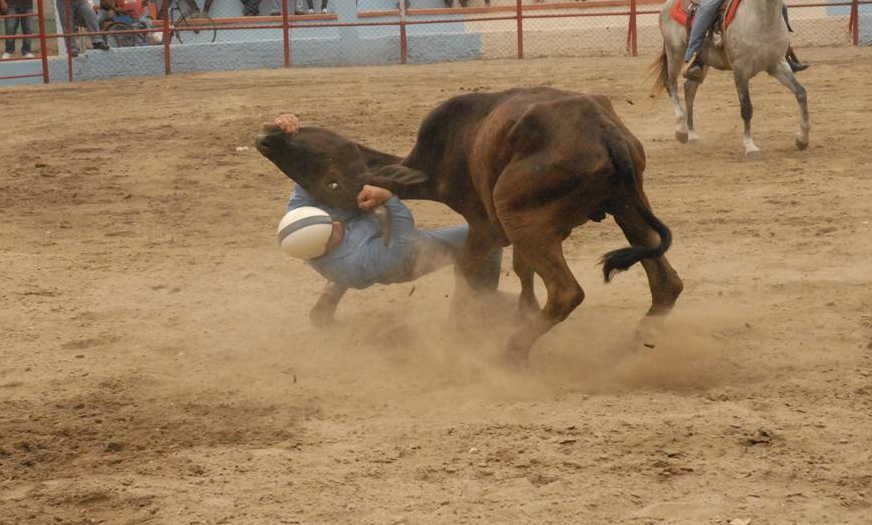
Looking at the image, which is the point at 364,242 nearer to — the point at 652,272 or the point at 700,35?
the point at 652,272

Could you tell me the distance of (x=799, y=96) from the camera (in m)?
12.0

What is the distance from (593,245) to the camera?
28.6 feet

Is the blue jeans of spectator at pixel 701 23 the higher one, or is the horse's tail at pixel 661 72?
the blue jeans of spectator at pixel 701 23

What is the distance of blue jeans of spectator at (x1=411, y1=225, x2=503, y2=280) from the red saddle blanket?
6235mm

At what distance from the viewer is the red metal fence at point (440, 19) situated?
20406 millimetres

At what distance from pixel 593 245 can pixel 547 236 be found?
3121 mm

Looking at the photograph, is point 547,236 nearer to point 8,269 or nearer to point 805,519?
point 805,519

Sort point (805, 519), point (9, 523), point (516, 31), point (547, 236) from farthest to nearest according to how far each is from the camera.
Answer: point (516, 31) < point (547, 236) < point (9, 523) < point (805, 519)

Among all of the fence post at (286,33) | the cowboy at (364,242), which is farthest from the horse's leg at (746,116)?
the fence post at (286,33)

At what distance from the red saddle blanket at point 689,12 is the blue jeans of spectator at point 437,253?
20.5ft

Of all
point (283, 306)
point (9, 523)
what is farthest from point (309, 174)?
point (9, 523)

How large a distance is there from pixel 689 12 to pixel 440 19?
9.44 meters

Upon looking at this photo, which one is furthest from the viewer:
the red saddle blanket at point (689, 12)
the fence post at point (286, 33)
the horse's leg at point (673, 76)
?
the fence post at point (286, 33)

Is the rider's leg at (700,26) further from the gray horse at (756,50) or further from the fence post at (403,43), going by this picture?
the fence post at (403,43)
